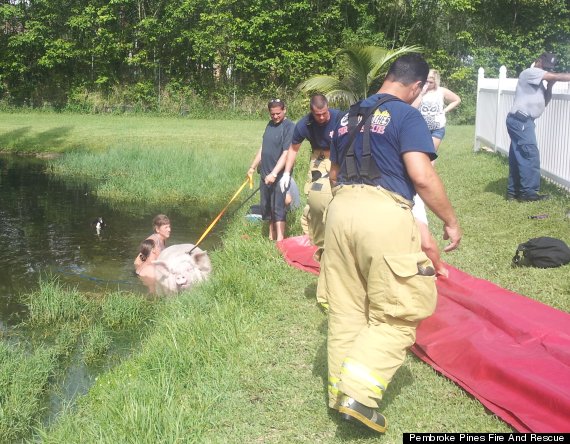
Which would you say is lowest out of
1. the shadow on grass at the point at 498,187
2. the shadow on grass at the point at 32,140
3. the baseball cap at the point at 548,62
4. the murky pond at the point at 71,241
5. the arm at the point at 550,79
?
the murky pond at the point at 71,241

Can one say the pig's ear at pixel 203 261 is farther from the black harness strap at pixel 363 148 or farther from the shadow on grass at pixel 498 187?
the black harness strap at pixel 363 148

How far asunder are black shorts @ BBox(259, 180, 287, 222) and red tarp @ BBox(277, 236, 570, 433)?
10.9 feet

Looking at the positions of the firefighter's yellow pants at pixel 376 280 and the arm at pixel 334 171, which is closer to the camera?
the firefighter's yellow pants at pixel 376 280

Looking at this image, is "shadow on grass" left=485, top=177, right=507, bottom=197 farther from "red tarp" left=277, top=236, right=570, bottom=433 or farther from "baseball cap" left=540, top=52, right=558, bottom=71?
"red tarp" left=277, top=236, right=570, bottom=433

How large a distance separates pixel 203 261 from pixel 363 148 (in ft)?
17.9

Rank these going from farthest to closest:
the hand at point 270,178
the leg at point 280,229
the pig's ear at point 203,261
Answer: the pig's ear at point 203,261, the leg at point 280,229, the hand at point 270,178

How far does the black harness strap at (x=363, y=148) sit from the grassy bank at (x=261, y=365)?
1.42 meters

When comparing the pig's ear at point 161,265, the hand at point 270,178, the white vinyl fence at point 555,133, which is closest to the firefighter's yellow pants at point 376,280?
the hand at point 270,178

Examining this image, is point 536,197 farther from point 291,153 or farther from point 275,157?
point 291,153

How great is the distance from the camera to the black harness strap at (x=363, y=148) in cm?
370

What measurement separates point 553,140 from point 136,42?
25934 millimetres

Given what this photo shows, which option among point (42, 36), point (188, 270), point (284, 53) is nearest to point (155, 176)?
point (188, 270)

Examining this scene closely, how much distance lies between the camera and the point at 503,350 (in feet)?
14.3

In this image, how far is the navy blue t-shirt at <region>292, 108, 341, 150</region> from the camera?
6.88 metres
